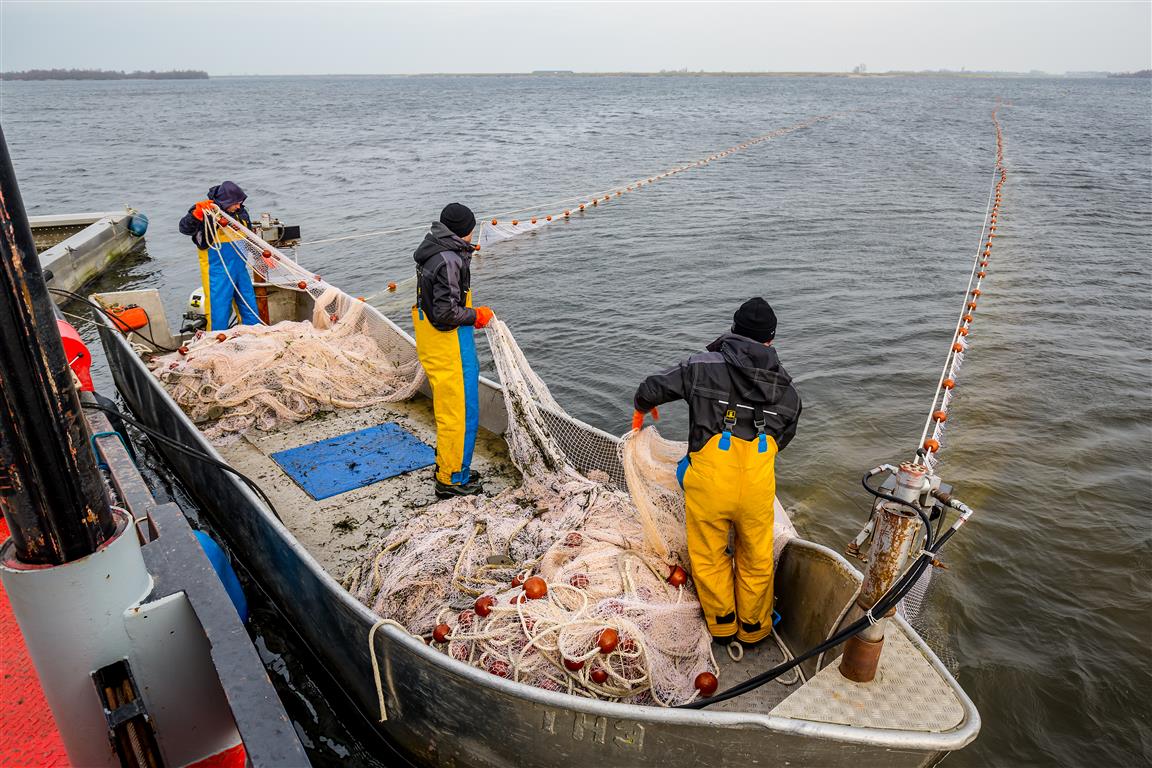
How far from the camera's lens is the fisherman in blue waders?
24.8 feet

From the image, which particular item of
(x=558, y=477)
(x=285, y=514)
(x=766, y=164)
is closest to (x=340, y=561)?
(x=285, y=514)

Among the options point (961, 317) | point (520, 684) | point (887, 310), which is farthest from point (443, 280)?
point (887, 310)

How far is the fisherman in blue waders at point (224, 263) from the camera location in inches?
297

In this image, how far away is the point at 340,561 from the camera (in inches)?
195

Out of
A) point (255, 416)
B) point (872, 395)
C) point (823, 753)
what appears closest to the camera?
point (823, 753)

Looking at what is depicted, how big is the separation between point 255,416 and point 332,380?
774 millimetres

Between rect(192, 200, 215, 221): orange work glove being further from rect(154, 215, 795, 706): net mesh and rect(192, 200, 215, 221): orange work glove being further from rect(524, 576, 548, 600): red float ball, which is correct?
rect(524, 576, 548, 600): red float ball

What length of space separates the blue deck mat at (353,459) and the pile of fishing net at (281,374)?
598 mm

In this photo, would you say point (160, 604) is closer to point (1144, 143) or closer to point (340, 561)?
point (340, 561)

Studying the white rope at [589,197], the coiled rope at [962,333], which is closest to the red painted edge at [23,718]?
the coiled rope at [962,333]

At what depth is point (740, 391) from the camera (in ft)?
11.9

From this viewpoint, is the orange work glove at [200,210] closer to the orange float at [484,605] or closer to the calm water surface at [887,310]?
the calm water surface at [887,310]

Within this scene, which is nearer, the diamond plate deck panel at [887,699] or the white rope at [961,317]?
the diamond plate deck panel at [887,699]

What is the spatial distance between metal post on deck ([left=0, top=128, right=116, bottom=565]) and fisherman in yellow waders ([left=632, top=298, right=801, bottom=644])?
103 inches
